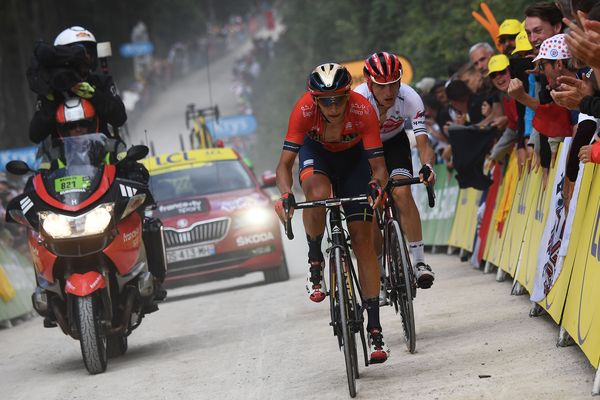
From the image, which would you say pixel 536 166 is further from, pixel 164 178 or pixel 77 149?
pixel 164 178

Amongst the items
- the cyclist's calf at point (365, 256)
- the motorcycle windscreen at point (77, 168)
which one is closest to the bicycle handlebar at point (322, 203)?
the cyclist's calf at point (365, 256)

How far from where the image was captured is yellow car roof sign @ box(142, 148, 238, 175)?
61.7 ft

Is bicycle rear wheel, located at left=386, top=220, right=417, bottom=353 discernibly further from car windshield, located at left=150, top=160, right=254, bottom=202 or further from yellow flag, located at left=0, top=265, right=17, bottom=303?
car windshield, located at left=150, top=160, right=254, bottom=202

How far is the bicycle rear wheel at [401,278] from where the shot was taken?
934 centimetres

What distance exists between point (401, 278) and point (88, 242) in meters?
2.60

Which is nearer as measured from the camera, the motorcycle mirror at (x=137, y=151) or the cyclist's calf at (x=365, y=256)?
the cyclist's calf at (x=365, y=256)

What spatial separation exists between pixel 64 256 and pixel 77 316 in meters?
0.55

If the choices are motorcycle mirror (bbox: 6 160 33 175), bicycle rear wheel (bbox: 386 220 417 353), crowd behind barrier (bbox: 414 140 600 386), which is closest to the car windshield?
crowd behind barrier (bbox: 414 140 600 386)

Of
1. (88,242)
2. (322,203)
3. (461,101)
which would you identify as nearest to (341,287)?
(322,203)

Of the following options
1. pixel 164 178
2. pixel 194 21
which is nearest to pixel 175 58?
pixel 194 21

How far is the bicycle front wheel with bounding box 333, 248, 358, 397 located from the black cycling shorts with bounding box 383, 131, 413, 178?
66.9 inches

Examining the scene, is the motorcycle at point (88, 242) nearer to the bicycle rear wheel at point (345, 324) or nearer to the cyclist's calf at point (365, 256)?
the cyclist's calf at point (365, 256)

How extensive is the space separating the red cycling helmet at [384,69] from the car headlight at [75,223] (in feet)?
8.14

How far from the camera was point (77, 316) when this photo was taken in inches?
402
